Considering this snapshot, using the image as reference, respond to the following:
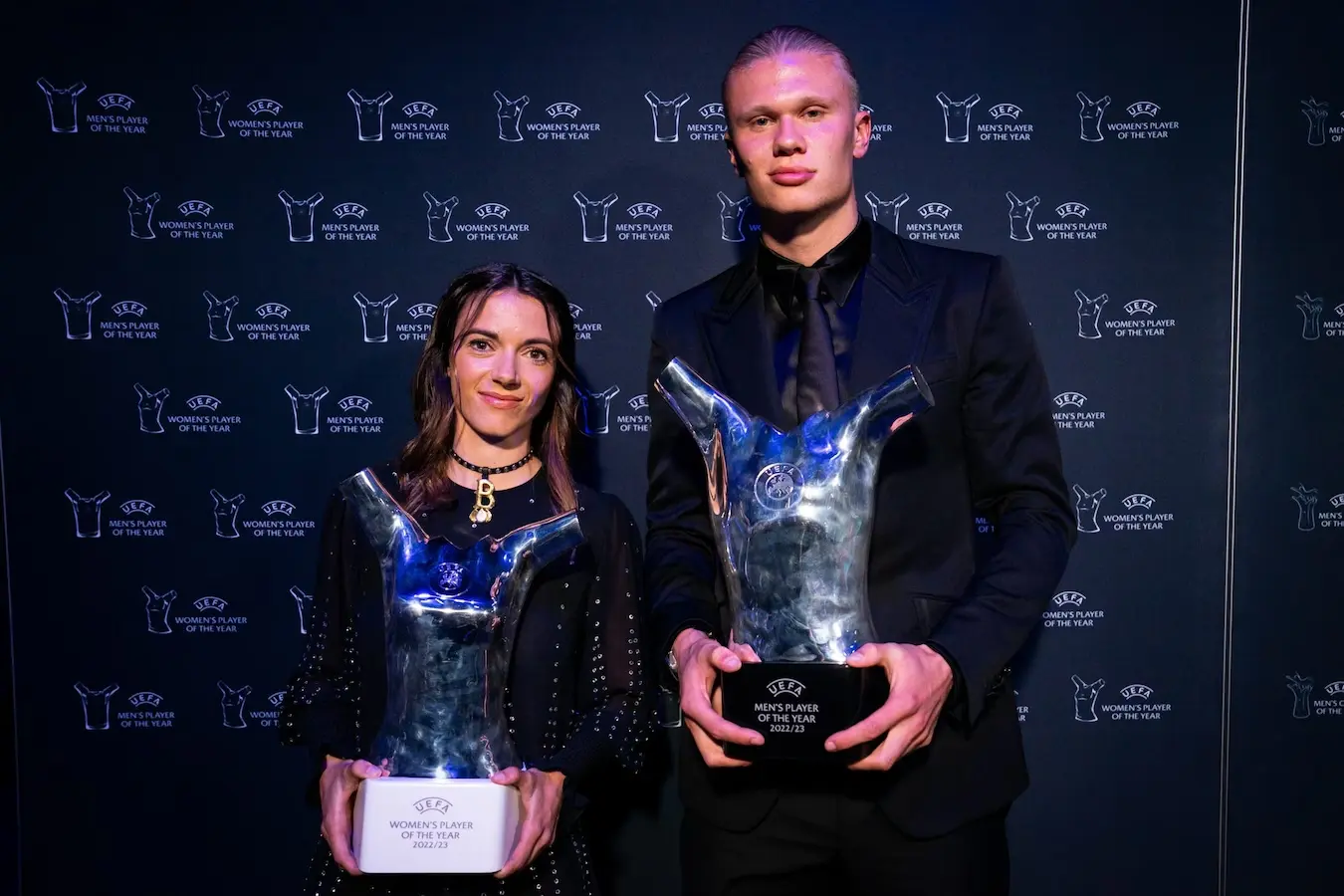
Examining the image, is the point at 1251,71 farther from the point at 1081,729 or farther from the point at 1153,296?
the point at 1081,729

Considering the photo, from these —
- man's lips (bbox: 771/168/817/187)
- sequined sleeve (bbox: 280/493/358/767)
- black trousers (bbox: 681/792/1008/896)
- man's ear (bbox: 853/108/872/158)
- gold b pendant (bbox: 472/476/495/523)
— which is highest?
man's ear (bbox: 853/108/872/158)

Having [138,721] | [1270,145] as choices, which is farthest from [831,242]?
[138,721]

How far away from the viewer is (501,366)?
1.63 m

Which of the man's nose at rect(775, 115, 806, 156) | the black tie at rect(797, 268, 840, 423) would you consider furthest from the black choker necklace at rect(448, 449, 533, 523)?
the man's nose at rect(775, 115, 806, 156)

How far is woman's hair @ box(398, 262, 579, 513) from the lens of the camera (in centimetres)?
166

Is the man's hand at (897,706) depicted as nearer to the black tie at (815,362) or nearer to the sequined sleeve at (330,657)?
the black tie at (815,362)

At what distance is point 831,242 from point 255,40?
1.59 metres

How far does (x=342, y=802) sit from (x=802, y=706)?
2.34 ft

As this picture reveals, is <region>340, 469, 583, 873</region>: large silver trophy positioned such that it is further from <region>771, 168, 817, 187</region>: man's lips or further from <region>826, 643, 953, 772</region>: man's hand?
<region>771, 168, 817, 187</region>: man's lips

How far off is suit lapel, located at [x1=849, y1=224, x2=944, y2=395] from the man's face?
0.44 feet

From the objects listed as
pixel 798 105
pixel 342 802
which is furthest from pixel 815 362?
pixel 342 802

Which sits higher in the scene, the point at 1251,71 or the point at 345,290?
the point at 1251,71

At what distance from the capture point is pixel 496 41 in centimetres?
228

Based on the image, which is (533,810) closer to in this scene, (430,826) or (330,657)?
(430,826)
